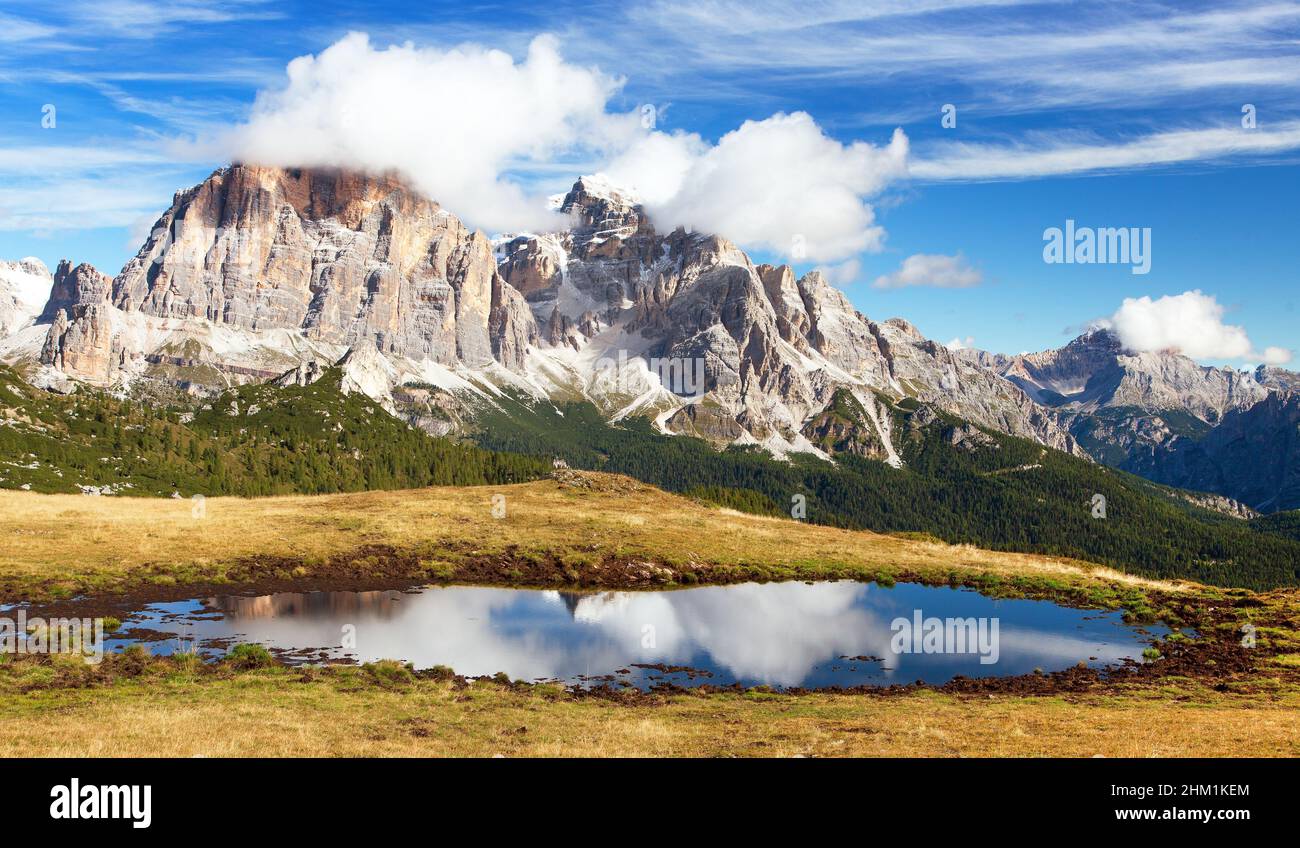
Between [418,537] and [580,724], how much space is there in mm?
59472

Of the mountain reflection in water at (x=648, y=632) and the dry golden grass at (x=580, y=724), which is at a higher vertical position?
the dry golden grass at (x=580, y=724)

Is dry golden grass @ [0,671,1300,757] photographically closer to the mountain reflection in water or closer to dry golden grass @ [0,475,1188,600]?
the mountain reflection in water

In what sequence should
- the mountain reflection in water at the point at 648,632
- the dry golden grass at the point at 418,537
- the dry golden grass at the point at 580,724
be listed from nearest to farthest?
the dry golden grass at the point at 580,724 → the mountain reflection in water at the point at 648,632 → the dry golden grass at the point at 418,537

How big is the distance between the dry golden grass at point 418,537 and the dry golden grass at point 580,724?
3416 centimetres

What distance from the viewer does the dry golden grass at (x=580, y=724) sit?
82.8 ft

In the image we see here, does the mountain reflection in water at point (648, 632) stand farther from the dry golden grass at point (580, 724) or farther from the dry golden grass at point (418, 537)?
the dry golden grass at point (418, 537)

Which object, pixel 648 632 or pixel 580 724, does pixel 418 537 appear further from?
pixel 580 724

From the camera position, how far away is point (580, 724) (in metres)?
30.8

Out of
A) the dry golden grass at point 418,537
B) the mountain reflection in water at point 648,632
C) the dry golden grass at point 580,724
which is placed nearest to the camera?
the dry golden grass at point 580,724

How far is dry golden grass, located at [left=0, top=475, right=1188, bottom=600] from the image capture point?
67.1 metres

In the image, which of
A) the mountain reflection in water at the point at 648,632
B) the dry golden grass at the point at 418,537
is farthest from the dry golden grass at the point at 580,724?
the dry golden grass at the point at 418,537

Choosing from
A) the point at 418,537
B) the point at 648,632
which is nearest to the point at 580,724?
the point at 648,632

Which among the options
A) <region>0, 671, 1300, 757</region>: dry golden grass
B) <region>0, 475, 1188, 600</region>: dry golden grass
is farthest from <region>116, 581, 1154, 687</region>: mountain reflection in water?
<region>0, 475, 1188, 600</region>: dry golden grass
